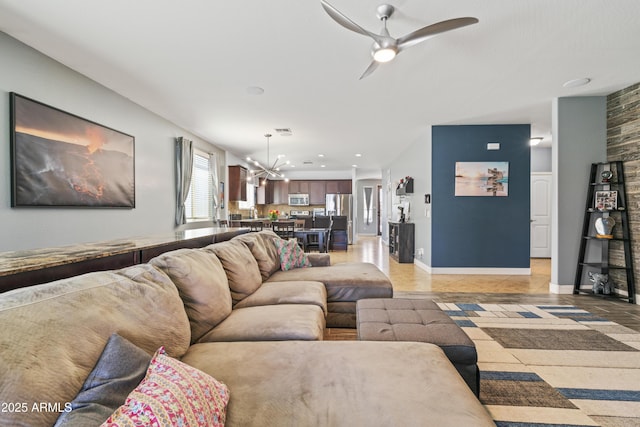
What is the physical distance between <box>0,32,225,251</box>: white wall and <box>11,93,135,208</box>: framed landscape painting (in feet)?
0.23

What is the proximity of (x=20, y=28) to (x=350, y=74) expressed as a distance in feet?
9.23

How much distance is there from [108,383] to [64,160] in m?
3.09

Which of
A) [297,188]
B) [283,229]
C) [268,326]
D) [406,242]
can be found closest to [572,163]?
[406,242]

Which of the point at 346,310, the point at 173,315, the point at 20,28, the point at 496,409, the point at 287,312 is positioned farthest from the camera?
the point at 346,310

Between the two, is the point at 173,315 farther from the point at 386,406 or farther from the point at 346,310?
the point at 346,310

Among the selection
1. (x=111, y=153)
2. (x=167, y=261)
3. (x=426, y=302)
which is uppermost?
(x=111, y=153)

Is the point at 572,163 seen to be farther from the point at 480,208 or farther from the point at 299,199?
the point at 299,199

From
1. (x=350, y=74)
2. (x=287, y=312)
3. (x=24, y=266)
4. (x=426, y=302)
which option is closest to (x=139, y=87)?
(x=350, y=74)

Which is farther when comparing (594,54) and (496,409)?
(594,54)

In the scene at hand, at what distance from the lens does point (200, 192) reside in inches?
238

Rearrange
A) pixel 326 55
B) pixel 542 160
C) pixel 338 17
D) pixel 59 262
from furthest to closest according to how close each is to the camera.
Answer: pixel 542 160
pixel 326 55
pixel 338 17
pixel 59 262

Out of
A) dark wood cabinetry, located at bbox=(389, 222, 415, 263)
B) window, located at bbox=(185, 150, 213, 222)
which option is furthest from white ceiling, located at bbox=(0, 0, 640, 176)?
dark wood cabinetry, located at bbox=(389, 222, 415, 263)

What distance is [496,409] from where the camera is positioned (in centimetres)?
158

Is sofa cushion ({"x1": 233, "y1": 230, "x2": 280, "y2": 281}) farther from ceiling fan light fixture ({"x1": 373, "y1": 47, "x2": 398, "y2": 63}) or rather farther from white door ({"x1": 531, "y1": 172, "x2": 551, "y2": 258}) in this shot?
white door ({"x1": 531, "y1": 172, "x2": 551, "y2": 258})
